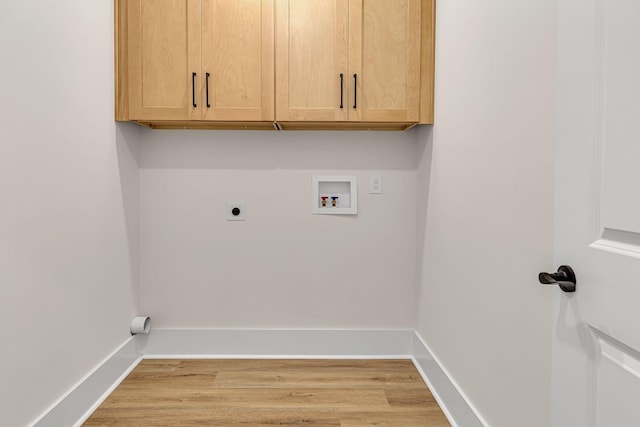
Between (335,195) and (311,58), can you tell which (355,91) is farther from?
(335,195)

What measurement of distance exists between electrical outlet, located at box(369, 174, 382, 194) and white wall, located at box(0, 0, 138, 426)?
1.40m

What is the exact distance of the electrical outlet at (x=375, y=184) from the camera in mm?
2469

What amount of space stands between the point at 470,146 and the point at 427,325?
41.4 inches

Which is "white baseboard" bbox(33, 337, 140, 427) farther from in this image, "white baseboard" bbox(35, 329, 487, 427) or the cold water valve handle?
the cold water valve handle

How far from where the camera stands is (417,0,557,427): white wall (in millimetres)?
1149

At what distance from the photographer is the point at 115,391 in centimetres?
203

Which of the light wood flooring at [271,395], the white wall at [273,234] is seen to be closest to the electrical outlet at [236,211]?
the white wall at [273,234]

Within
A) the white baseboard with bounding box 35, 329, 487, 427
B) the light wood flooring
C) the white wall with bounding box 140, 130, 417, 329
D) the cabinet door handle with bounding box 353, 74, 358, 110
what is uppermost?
the cabinet door handle with bounding box 353, 74, 358, 110

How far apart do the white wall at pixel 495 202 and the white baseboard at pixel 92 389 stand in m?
1.63

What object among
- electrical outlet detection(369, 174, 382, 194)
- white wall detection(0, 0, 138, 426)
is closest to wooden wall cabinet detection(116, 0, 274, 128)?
white wall detection(0, 0, 138, 426)

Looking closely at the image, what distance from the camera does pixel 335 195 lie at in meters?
2.48

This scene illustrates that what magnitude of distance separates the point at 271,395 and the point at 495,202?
54.3 inches

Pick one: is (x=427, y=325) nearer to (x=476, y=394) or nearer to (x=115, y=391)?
(x=476, y=394)

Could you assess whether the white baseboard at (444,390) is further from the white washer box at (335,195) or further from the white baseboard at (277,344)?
the white washer box at (335,195)
